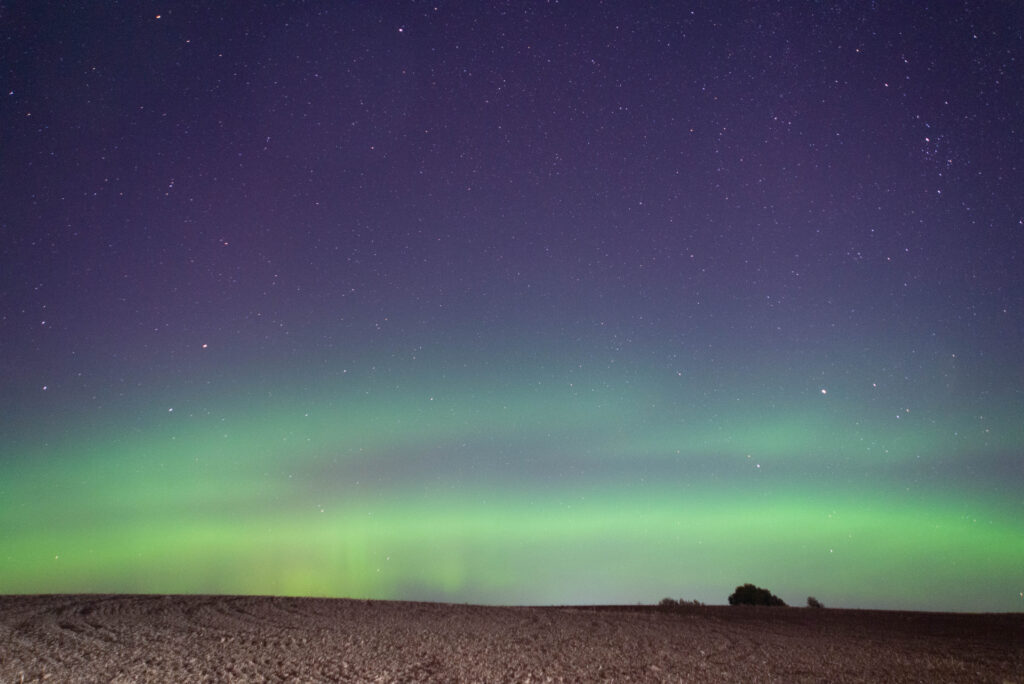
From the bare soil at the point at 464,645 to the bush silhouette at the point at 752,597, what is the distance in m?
13.1

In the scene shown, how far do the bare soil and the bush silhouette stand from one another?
1312cm

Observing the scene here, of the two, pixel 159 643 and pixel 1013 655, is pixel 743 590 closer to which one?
pixel 1013 655

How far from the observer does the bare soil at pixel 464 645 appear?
1393 centimetres

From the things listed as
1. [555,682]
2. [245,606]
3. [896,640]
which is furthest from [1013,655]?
[245,606]

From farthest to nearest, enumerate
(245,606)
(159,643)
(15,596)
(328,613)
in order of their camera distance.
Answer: (15,596), (245,606), (328,613), (159,643)

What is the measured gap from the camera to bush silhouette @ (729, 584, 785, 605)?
4078cm

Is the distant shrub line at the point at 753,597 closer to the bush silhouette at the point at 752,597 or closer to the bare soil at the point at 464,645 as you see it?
the bush silhouette at the point at 752,597

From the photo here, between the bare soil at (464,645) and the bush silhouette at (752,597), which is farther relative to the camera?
the bush silhouette at (752,597)

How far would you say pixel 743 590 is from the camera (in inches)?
1654

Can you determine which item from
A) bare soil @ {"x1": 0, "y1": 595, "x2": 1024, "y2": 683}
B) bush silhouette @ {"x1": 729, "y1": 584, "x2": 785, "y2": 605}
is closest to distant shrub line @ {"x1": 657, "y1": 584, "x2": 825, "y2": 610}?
bush silhouette @ {"x1": 729, "y1": 584, "x2": 785, "y2": 605}

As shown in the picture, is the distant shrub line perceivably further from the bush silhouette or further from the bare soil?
the bare soil

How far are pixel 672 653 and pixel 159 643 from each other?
41.2 ft

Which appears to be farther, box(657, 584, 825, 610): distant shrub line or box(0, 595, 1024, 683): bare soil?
box(657, 584, 825, 610): distant shrub line

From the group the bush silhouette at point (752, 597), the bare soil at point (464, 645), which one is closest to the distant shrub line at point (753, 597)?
the bush silhouette at point (752, 597)
